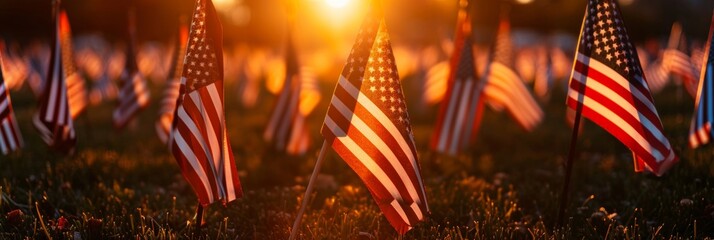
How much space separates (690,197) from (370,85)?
12.9 ft

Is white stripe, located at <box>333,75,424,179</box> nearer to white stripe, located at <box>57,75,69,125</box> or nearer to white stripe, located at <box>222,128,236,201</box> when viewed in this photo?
white stripe, located at <box>222,128,236,201</box>

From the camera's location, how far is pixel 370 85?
13.2ft

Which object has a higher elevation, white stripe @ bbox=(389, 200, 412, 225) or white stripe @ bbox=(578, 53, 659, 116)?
white stripe @ bbox=(578, 53, 659, 116)

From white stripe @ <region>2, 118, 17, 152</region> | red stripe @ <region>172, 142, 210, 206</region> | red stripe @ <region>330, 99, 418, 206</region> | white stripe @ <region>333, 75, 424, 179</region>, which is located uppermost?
white stripe @ <region>333, 75, 424, 179</region>

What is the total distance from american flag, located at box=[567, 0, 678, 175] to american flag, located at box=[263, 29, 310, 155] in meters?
4.88

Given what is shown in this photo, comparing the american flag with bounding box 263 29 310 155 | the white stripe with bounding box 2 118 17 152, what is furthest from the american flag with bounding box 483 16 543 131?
the white stripe with bounding box 2 118 17 152

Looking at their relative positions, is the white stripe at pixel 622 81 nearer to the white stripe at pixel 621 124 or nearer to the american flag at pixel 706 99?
the white stripe at pixel 621 124

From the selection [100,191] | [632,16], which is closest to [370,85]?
[100,191]

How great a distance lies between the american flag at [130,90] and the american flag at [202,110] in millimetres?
6058

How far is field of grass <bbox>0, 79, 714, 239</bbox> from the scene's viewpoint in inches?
198

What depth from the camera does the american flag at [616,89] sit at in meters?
4.41

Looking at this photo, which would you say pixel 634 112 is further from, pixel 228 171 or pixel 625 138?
pixel 228 171

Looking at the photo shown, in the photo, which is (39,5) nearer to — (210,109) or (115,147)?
(115,147)

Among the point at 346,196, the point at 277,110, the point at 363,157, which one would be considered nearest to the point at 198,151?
the point at 363,157
